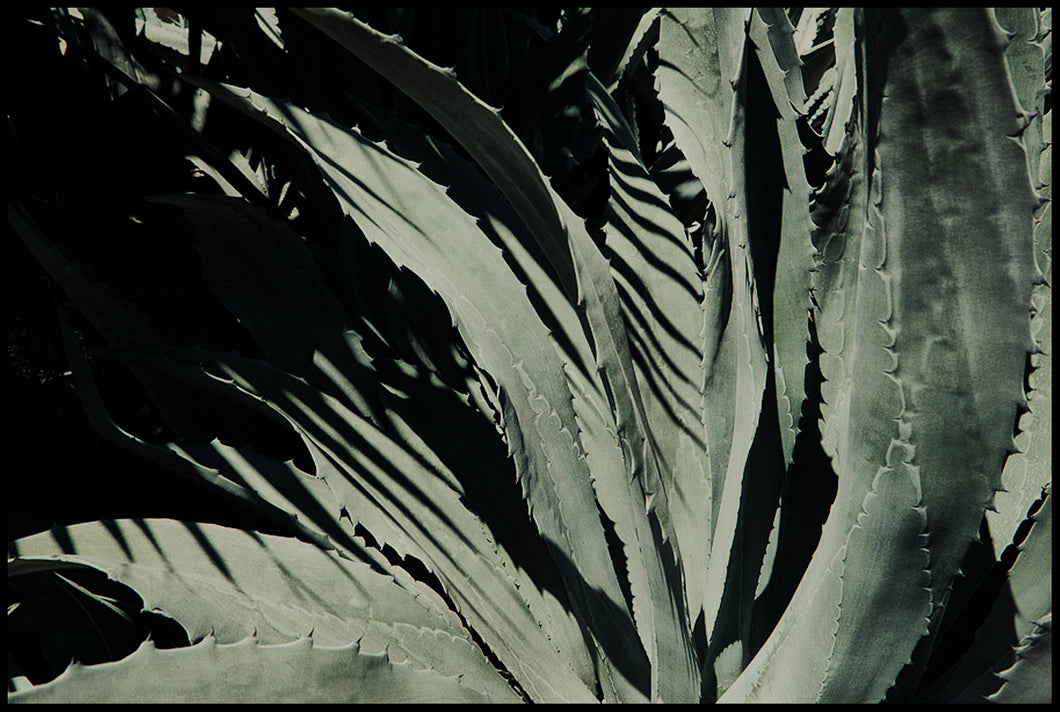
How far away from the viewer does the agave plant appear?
0.48m

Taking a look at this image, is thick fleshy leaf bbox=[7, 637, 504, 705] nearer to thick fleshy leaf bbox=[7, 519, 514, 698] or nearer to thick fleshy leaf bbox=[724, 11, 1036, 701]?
thick fleshy leaf bbox=[7, 519, 514, 698]

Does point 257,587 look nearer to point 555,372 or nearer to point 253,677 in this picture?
point 253,677

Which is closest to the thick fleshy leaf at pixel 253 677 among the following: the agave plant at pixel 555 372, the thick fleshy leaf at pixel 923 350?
the agave plant at pixel 555 372

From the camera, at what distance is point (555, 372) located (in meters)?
0.71

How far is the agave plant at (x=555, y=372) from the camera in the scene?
48 cm

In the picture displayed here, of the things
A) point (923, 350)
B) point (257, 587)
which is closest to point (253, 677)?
point (257, 587)

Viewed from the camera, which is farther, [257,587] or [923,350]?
[257,587]

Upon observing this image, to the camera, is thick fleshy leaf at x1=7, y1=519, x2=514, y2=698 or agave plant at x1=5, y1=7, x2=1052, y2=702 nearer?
agave plant at x1=5, y1=7, x2=1052, y2=702

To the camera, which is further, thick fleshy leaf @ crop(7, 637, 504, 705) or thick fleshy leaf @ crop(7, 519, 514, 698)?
thick fleshy leaf @ crop(7, 519, 514, 698)

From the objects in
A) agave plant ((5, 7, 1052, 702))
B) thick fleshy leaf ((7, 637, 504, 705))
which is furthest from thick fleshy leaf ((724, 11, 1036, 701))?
thick fleshy leaf ((7, 637, 504, 705))

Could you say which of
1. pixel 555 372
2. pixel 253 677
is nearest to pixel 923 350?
pixel 555 372

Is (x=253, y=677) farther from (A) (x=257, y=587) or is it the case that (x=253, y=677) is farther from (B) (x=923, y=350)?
(B) (x=923, y=350)

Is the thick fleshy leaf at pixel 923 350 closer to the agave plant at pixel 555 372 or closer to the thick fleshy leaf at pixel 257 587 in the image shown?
the agave plant at pixel 555 372

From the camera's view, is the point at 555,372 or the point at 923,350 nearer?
the point at 923,350
